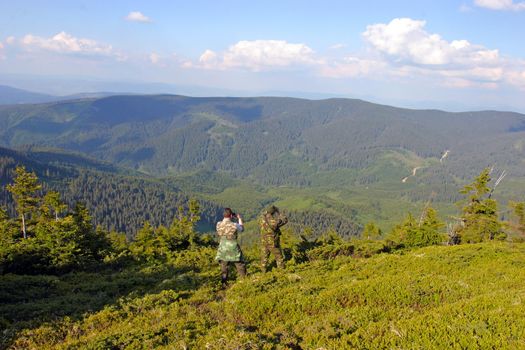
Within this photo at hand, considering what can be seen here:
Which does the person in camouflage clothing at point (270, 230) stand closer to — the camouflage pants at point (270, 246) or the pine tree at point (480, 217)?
the camouflage pants at point (270, 246)

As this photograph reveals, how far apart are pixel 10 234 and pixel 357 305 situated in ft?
113

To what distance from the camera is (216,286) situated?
16.4 metres

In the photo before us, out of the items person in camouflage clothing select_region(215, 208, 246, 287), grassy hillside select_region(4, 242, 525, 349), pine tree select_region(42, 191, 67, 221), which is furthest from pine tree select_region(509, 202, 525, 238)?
pine tree select_region(42, 191, 67, 221)

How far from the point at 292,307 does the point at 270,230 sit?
6.18 metres

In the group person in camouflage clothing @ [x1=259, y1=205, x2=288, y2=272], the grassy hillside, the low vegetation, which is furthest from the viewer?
person in camouflage clothing @ [x1=259, y1=205, x2=288, y2=272]

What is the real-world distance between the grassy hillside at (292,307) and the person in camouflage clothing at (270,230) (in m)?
1.24

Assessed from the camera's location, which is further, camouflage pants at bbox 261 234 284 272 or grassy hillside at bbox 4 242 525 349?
camouflage pants at bbox 261 234 284 272

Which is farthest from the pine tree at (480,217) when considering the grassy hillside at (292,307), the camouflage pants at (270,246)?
the camouflage pants at (270,246)

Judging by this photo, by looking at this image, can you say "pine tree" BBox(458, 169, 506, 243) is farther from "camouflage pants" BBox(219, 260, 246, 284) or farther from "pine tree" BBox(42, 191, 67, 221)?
"pine tree" BBox(42, 191, 67, 221)

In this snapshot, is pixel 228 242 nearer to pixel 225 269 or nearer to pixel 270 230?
pixel 225 269

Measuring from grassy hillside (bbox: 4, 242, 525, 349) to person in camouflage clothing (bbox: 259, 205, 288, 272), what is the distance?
124 cm

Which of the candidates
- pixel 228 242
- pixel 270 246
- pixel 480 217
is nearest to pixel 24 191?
pixel 228 242

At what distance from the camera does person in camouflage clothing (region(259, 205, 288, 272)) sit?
60.7ft

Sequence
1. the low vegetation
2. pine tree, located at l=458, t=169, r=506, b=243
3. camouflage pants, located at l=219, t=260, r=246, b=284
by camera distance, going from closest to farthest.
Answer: the low vegetation < camouflage pants, located at l=219, t=260, r=246, b=284 < pine tree, located at l=458, t=169, r=506, b=243
